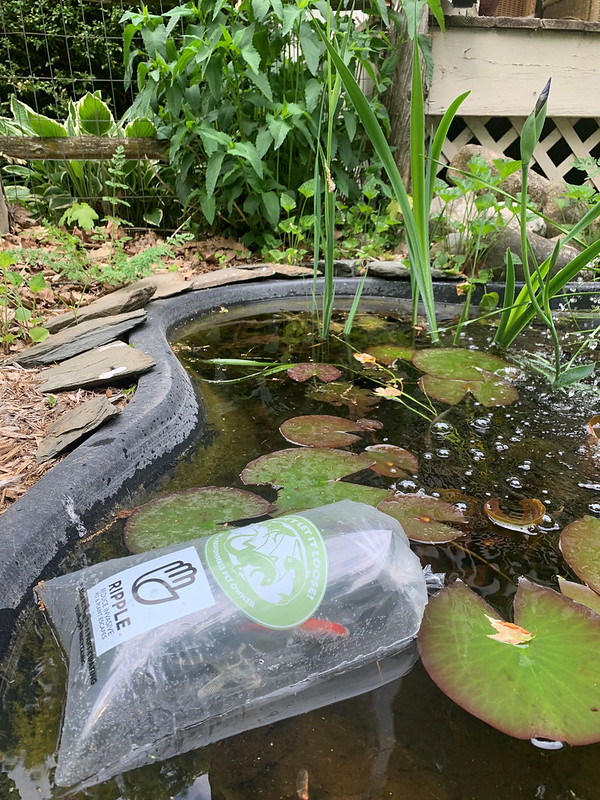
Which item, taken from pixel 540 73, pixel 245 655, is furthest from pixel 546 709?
pixel 540 73

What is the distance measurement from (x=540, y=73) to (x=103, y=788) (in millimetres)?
3977

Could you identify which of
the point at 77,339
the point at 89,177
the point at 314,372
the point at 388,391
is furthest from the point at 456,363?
the point at 89,177

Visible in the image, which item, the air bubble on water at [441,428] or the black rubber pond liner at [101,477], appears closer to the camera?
the black rubber pond liner at [101,477]

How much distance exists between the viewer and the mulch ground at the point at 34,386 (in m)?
0.96

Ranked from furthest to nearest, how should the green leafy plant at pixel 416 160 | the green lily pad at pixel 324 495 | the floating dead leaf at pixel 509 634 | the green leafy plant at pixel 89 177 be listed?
1. the green leafy plant at pixel 89 177
2. the green leafy plant at pixel 416 160
3. the green lily pad at pixel 324 495
4. the floating dead leaf at pixel 509 634

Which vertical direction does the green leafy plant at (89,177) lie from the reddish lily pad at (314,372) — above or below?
above

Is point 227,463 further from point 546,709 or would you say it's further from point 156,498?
point 546,709

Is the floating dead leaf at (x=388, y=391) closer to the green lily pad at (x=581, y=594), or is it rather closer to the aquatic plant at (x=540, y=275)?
the aquatic plant at (x=540, y=275)

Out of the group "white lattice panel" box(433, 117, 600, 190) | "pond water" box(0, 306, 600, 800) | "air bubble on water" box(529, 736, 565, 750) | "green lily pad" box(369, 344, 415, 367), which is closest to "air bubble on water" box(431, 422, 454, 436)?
"pond water" box(0, 306, 600, 800)

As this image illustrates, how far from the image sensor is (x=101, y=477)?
2.91 ft

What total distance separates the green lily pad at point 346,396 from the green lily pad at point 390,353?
8.7 inches

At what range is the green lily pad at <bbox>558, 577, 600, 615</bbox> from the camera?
0.68 metres

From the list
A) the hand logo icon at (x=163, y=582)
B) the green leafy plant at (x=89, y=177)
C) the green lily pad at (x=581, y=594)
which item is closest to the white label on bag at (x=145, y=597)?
the hand logo icon at (x=163, y=582)

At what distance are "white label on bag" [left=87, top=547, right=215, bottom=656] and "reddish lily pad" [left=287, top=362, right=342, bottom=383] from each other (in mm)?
818
